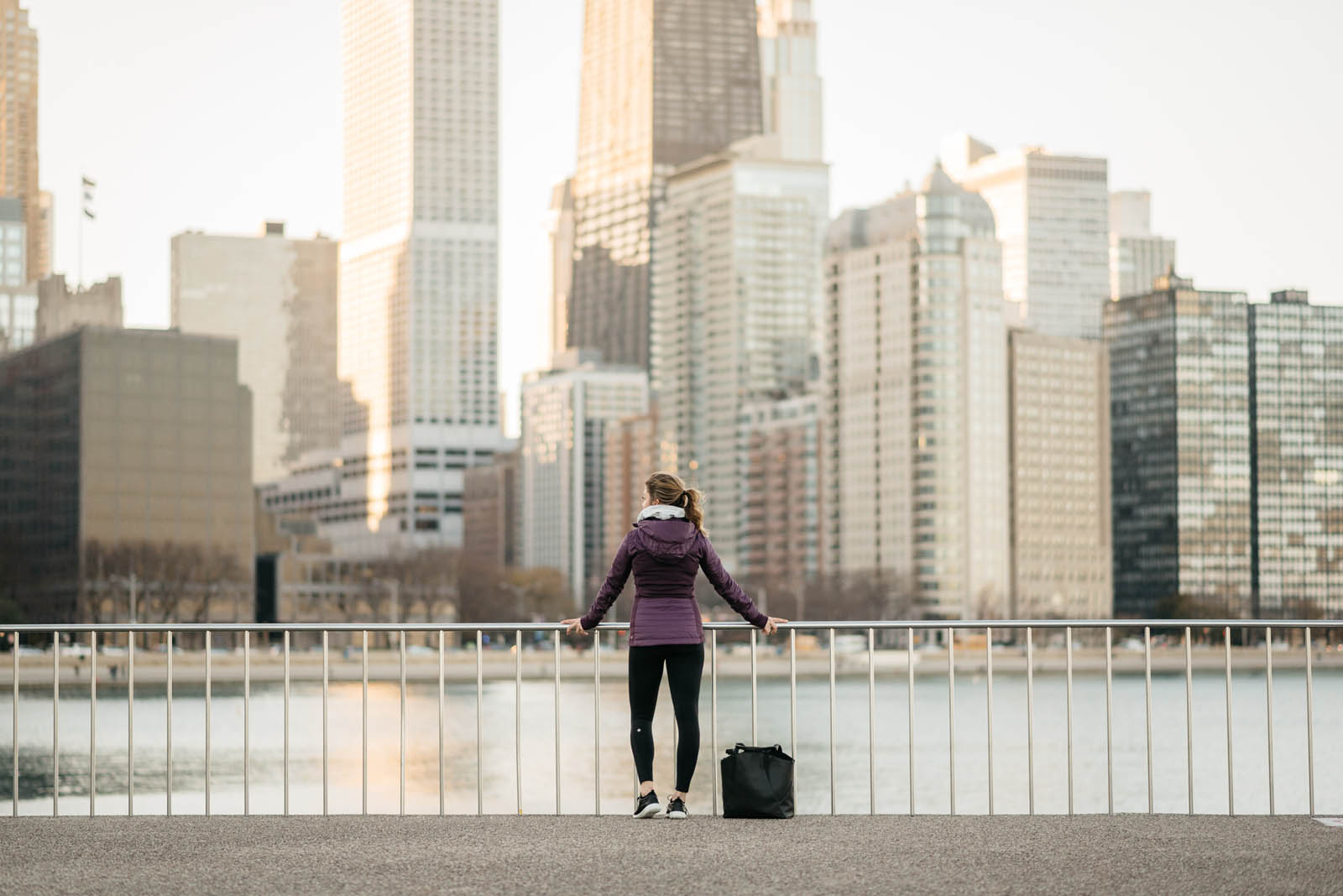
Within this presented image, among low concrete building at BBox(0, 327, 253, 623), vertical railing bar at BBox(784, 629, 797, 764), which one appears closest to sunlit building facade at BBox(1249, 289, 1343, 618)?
low concrete building at BBox(0, 327, 253, 623)

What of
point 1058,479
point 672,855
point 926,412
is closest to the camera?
point 672,855

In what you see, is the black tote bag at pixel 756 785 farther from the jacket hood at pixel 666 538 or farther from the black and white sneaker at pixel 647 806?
the jacket hood at pixel 666 538

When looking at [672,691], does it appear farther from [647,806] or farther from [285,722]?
[285,722]

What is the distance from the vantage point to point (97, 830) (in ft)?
34.4

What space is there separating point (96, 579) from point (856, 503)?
68.6 meters

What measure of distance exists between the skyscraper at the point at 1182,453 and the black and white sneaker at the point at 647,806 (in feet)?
531

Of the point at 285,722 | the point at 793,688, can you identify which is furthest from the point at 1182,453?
the point at 285,722

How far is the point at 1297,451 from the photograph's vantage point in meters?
176

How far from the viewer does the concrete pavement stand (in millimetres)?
8484

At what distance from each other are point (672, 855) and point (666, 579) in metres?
1.97

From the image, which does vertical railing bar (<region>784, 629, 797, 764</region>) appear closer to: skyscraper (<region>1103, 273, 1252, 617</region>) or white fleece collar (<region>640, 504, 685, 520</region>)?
white fleece collar (<region>640, 504, 685, 520</region>)

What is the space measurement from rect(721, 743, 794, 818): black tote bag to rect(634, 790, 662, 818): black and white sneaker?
0.44m

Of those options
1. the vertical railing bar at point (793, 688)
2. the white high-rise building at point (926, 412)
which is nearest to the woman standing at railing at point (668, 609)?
the vertical railing bar at point (793, 688)

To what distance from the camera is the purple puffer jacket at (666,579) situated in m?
10.7
